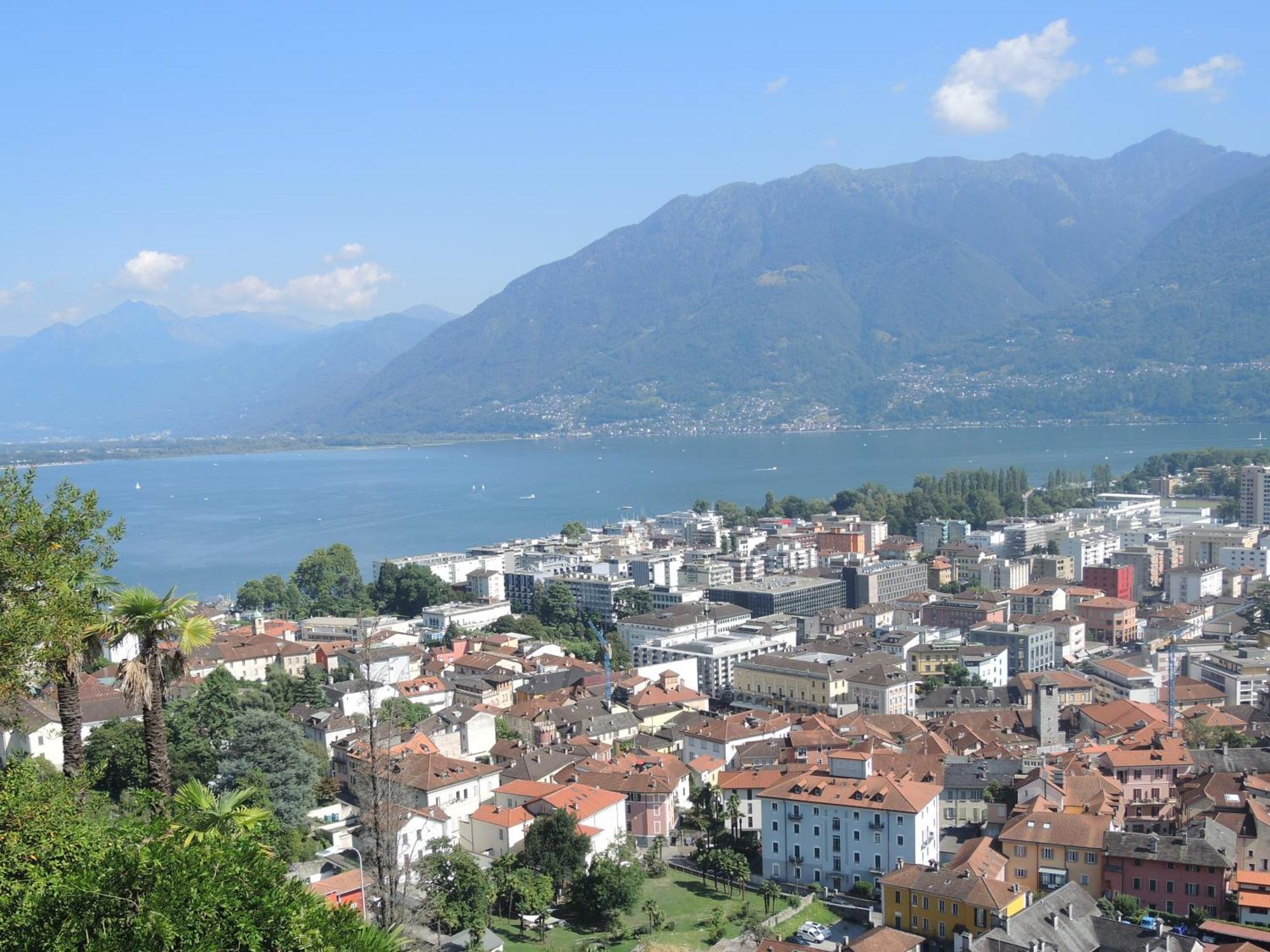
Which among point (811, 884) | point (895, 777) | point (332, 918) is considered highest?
point (332, 918)

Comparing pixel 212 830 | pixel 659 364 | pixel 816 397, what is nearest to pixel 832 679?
pixel 212 830

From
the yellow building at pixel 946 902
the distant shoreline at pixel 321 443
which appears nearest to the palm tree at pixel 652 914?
the yellow building at pixel 946 902

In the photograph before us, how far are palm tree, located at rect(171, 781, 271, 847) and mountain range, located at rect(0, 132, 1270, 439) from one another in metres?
96.6

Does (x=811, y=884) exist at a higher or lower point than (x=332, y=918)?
lower

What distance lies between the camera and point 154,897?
3756mm

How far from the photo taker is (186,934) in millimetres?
3650

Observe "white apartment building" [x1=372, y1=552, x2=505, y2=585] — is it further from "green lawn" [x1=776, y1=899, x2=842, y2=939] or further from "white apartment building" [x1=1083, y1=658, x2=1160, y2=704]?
"green lawn" [x1=776, y1=899, x2=842, y2=939]

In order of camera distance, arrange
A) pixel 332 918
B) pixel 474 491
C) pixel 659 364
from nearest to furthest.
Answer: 1. pixel 332 918
2. pixel 474 491
3. pixel 659 364

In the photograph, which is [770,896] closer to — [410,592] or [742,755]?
[742,755]

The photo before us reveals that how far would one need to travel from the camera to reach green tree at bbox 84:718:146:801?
12.5 metres

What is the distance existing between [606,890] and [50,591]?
292 inches

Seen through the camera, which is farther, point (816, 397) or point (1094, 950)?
point (816, 397)

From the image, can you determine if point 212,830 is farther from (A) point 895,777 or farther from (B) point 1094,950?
(A) point 895,777

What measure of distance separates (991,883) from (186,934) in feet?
29.0
